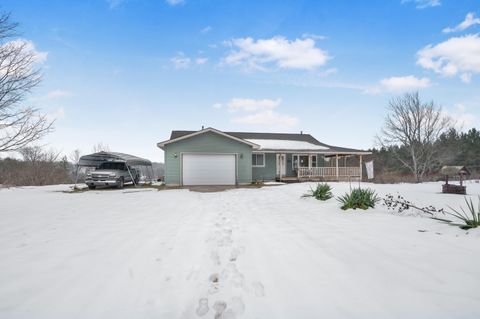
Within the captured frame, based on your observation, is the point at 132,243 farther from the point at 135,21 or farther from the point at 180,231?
the point at 135,21

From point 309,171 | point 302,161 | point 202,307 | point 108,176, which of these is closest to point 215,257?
point 202,307

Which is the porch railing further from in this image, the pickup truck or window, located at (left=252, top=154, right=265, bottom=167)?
the pickup truck

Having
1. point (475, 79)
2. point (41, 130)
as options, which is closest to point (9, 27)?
point (41, 130)

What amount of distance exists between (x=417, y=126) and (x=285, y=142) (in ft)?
54.2

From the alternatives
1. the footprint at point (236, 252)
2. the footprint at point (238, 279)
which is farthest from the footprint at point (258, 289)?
the footprint at point (236, 252)

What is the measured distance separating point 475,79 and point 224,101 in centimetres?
2159

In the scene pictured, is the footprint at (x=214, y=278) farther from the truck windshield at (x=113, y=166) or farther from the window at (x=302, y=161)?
the window at (x=302, y=161)

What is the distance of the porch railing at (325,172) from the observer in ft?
65.4

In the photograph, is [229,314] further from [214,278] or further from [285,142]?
[285,142]

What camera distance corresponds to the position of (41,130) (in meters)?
13.4

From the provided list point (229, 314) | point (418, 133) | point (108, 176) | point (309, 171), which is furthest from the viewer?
point (418, 133)

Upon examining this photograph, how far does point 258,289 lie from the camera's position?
246 centimetres

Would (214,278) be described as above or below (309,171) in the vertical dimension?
below

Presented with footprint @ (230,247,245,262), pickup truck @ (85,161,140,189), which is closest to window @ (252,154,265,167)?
pickup truck @ (85,161,140,189)
